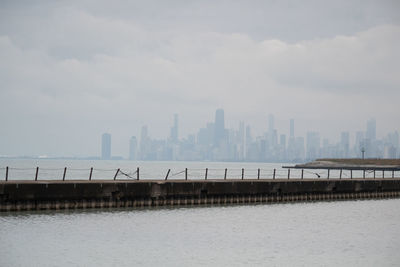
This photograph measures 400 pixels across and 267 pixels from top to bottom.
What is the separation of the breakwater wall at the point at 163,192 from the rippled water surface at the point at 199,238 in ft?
4.36

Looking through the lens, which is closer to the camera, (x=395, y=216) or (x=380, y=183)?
(x=395, y=216)

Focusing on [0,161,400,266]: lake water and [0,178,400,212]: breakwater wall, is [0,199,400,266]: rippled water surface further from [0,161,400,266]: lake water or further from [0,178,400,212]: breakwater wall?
[0,178,400,212]: breakwater wall

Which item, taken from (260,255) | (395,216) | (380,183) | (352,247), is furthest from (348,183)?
(260,255)

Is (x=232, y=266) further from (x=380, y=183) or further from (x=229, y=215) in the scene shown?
(x=380, y=183)

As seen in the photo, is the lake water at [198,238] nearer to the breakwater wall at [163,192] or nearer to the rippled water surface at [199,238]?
the rippled water surface at [199,238]

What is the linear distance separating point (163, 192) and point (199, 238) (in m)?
14.1

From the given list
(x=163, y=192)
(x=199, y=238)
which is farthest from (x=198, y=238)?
(x=163, y=192)

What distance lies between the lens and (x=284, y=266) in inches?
1000

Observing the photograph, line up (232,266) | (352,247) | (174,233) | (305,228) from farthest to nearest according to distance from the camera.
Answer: (305,228)
(174,233)
(352,247)
(232,266)

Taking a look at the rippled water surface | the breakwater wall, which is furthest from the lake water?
the breakwater wall

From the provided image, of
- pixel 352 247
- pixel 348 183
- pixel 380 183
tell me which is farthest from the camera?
pixel 380 183

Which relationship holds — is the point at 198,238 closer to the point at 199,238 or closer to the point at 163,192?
the point at 199,238

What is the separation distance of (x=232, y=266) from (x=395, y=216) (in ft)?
81.4

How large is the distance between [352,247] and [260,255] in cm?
564
